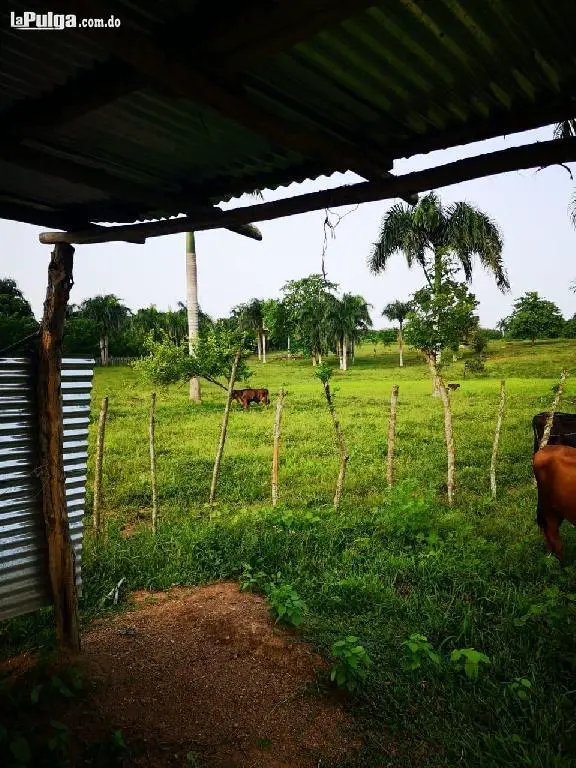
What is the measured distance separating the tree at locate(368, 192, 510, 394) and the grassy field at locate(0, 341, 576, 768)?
1458 cm

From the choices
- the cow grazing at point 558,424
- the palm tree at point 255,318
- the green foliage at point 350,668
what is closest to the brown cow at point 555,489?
the cow grazing at point 558,424

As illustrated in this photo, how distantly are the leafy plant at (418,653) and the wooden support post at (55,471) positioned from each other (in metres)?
2.36

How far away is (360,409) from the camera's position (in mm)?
18375

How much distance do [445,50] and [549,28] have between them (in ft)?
1.19

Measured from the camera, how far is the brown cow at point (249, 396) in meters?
19.5

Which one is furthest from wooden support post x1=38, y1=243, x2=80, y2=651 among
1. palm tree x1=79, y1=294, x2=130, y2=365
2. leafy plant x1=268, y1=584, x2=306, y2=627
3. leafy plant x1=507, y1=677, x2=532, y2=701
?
palm tree x1=79, y1=294, x2=130, y2=365

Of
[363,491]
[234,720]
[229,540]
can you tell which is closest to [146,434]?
[363,491]

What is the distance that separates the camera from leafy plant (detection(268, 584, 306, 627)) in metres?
3.99

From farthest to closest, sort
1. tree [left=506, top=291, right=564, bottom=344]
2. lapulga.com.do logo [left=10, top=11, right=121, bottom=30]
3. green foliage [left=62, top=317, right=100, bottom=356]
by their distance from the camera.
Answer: tree [left=506, top=291, right=564, bottom=344]
green foliage [left=62, top=317, right=100, bottom=356]
lapulga.com.do logo [left=10, top=11, right=121, bottom=30]

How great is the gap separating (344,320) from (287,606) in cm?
4227

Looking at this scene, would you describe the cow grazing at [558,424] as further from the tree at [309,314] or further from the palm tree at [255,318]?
the palm tree at [255,318]

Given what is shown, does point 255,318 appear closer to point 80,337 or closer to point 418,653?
point 80,337

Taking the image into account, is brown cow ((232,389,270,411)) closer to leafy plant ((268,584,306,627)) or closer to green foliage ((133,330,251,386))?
green foliage ((133,330,251,386))

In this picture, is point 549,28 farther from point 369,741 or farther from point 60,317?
point 369,741
